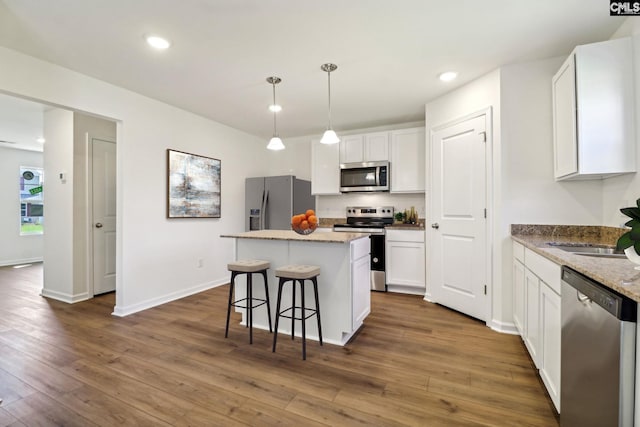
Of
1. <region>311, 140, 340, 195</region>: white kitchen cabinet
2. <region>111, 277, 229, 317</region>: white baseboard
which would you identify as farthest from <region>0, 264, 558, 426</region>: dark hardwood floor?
<region>311, 140, 340, 195</region>: white kitchen cabinet

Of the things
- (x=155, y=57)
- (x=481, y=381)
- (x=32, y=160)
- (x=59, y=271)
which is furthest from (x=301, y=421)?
(x=32, y=160)

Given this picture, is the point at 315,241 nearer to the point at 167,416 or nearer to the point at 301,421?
the point at 301,421

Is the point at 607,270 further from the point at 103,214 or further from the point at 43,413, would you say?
the point at 103,214

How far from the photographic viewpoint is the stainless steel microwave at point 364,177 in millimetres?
4383

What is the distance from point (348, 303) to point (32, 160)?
788 centimetres

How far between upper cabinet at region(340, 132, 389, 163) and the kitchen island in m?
1.97

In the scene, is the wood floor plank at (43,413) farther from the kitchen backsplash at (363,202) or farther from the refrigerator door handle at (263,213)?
the kitchen backsplash at (363,202)

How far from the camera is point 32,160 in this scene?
654 centimetres

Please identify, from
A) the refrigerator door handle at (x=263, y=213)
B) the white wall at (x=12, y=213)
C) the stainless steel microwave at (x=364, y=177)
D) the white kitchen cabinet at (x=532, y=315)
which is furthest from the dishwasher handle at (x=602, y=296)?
the white wall at (x=12, y=213)

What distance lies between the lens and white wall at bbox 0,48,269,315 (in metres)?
2.73

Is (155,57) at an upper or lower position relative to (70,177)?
upper

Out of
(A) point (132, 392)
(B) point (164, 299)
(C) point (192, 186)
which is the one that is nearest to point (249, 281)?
(A) point (132, 392)

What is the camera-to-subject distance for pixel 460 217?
3.22m

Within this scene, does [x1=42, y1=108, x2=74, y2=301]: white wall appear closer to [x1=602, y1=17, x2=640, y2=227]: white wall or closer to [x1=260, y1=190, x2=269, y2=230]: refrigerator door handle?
[x1=260, y1=190, x2=269, y2=230]: refrigerator door handle
